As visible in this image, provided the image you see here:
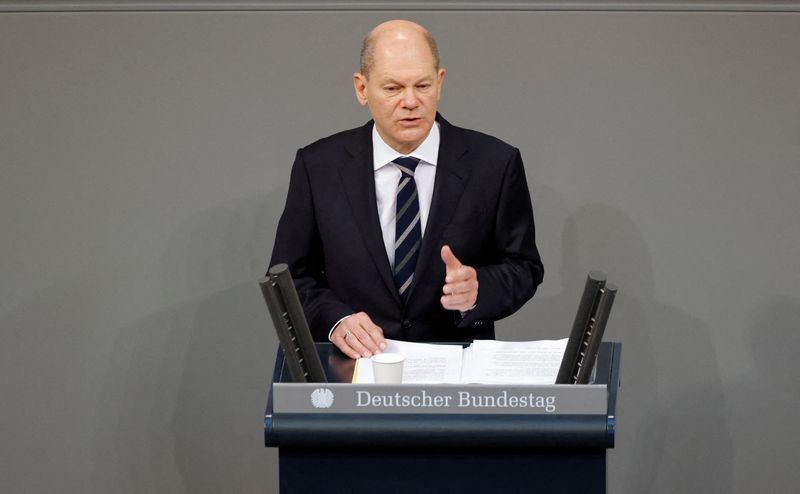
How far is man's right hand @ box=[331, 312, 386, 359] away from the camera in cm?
304

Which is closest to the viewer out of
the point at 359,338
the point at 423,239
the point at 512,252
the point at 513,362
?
the point at 513,362

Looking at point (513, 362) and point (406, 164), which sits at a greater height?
point (406, 164)

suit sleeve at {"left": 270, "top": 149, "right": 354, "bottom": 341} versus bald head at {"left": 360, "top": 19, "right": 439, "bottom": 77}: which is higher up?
bald head at {"left": 360, "top": 19, "right": 439, "bottom": 77}

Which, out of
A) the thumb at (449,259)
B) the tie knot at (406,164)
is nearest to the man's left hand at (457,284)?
the thumb at (449,259)

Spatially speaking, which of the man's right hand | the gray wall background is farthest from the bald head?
the gray wall background

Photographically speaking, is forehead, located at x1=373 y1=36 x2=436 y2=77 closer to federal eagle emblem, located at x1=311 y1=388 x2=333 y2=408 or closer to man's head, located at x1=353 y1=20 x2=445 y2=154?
man's head, located at x1=353 y1=20 x2=445 y2=154

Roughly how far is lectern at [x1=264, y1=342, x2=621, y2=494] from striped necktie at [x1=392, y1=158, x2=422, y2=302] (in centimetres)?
73

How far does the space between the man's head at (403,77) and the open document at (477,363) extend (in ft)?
1.81

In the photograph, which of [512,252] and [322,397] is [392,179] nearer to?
[512,252]

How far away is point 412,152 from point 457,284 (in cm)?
52

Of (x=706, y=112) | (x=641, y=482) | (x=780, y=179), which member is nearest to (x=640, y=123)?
(x=706, y=112)

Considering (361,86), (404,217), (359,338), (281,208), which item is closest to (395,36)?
(361,86)

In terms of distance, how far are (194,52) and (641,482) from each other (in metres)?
2.00

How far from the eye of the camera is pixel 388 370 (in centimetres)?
277
